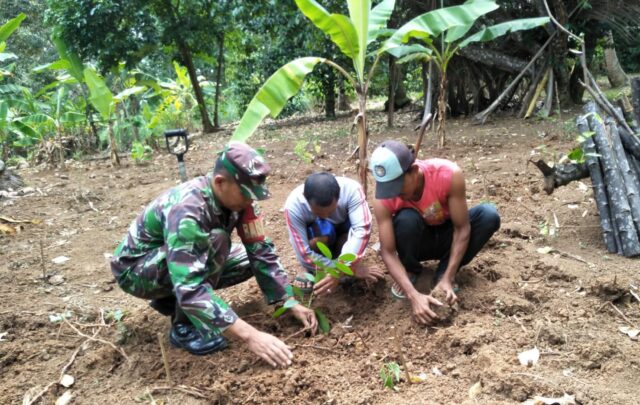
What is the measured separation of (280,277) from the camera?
2.45 meters

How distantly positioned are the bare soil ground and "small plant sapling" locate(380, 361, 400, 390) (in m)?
0.03

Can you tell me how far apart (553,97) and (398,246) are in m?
6.80

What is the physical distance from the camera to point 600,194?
288 centimetres

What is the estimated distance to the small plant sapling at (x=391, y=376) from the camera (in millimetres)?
1866

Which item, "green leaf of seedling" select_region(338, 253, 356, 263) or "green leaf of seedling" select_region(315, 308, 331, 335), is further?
"green leaf of seedling" select_region(315, 308, 331, 335)

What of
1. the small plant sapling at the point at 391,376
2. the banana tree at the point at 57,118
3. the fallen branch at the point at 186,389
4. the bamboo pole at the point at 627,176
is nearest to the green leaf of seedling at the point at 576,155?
the bamboo pole at the point at 627,176

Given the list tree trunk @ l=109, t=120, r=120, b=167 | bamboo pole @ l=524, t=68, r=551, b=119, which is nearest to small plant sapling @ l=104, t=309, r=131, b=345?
tree trunk @ l=109, t=120, r=120, b=167

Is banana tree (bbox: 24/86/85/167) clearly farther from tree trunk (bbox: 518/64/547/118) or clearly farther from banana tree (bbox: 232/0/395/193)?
tree trunk (bbox: 518/64/547/118)

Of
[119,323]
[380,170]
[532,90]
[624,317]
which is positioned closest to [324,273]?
[380,170]

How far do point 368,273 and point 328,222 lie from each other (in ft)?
1.19

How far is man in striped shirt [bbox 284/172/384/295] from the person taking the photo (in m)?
2.41

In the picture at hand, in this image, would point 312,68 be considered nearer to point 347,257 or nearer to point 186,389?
point 347,257

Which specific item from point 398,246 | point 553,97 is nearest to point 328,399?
point 398,246

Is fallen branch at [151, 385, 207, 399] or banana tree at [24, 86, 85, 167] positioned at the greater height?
banana tree at [24, 86, 85, 167]
